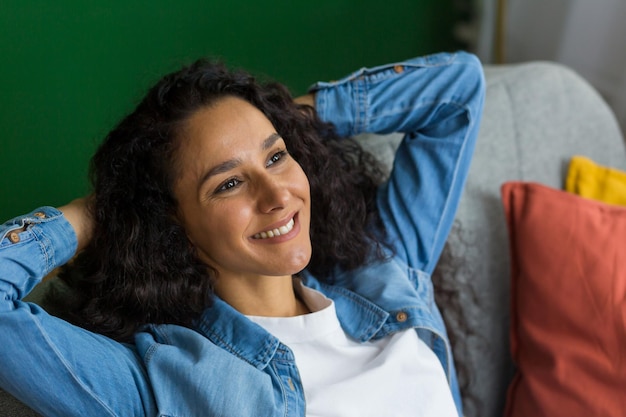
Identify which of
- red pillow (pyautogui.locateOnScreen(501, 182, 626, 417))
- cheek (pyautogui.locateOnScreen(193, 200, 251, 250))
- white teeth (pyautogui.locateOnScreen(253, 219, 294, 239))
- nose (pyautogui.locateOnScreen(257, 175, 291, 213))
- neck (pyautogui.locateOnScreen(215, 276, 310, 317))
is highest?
nose (pyautogui.locateOnScreen(257, 175, 291, 213))

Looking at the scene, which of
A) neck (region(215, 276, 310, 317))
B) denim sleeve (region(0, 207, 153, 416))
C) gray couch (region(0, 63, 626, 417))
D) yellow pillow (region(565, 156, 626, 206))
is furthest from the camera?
yellow pillow (region(565, 156, 626, 206))

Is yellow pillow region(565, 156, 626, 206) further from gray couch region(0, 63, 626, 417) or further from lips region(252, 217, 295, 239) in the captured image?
lips region(252, 217, 295, 239)

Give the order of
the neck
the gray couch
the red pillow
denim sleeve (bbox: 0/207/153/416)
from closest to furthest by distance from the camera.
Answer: denim sleeve (bbox: 0/207/153/416) < the neck < the red pillow < the gray couch

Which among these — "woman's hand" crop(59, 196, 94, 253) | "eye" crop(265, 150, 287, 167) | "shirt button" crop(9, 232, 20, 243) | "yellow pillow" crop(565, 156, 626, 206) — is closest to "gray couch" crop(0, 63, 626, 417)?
"yellow pillow" crop(565, 156, 626, 206)

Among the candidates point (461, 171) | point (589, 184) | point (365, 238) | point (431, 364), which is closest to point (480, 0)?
point (589, 184)

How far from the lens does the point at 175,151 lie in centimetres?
126

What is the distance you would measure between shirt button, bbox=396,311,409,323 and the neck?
205 millimetres

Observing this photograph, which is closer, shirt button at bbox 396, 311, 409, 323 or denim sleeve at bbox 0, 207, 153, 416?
denim sleeve at bbox 0, 207, 153, 416

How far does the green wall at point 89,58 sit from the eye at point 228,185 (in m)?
0.29

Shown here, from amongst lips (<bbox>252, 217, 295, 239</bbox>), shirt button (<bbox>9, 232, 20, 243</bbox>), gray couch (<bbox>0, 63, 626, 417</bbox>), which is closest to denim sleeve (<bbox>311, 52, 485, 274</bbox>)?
gray couch (<bbox>0, 63, 626, 417</bbox>)

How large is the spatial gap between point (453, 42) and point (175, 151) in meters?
1.54

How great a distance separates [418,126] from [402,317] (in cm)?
40

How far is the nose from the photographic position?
1226 millimetres

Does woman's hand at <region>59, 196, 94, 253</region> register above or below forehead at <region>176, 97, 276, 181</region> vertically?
below
